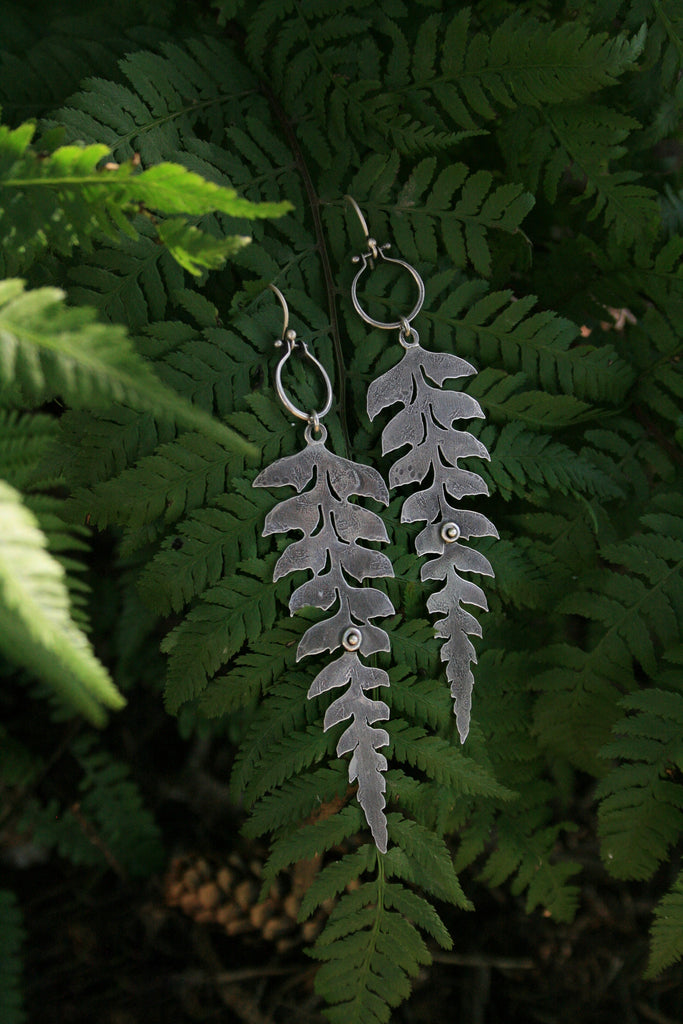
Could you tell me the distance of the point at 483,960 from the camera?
1907mm

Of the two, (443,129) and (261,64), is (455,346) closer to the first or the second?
(443,129)

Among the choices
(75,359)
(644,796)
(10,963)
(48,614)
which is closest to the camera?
(48,614)

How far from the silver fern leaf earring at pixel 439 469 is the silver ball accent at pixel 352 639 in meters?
0.15

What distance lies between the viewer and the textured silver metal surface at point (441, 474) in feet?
4.53

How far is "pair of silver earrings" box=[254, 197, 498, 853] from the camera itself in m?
1.32

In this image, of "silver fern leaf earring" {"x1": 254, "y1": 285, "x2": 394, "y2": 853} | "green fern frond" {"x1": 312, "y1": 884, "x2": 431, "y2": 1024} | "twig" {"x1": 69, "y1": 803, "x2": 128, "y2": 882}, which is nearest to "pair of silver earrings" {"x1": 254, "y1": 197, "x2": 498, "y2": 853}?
"silver fern leaf earring" {"x1": 254, "y1": 285, "x2": 394, "y2": 853}

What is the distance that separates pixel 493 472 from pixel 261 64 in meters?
0.96

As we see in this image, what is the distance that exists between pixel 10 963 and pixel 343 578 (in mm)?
1369

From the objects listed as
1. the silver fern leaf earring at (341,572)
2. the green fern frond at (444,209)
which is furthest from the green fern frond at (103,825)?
the green fern frond at (444,209)

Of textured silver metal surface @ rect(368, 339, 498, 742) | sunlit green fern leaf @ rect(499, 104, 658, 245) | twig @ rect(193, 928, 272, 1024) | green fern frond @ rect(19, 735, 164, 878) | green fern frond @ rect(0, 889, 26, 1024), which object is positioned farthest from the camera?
green fern frond @ rect(19, 735, 164, 878)

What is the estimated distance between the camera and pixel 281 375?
1444 mm

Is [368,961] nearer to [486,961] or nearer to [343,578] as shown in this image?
[343,578]

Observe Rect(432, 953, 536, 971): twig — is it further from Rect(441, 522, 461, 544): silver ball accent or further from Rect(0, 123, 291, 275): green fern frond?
Rect(0, 123, 291, 275): green fern frond

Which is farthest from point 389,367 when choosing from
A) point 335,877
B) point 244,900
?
point 244,900
